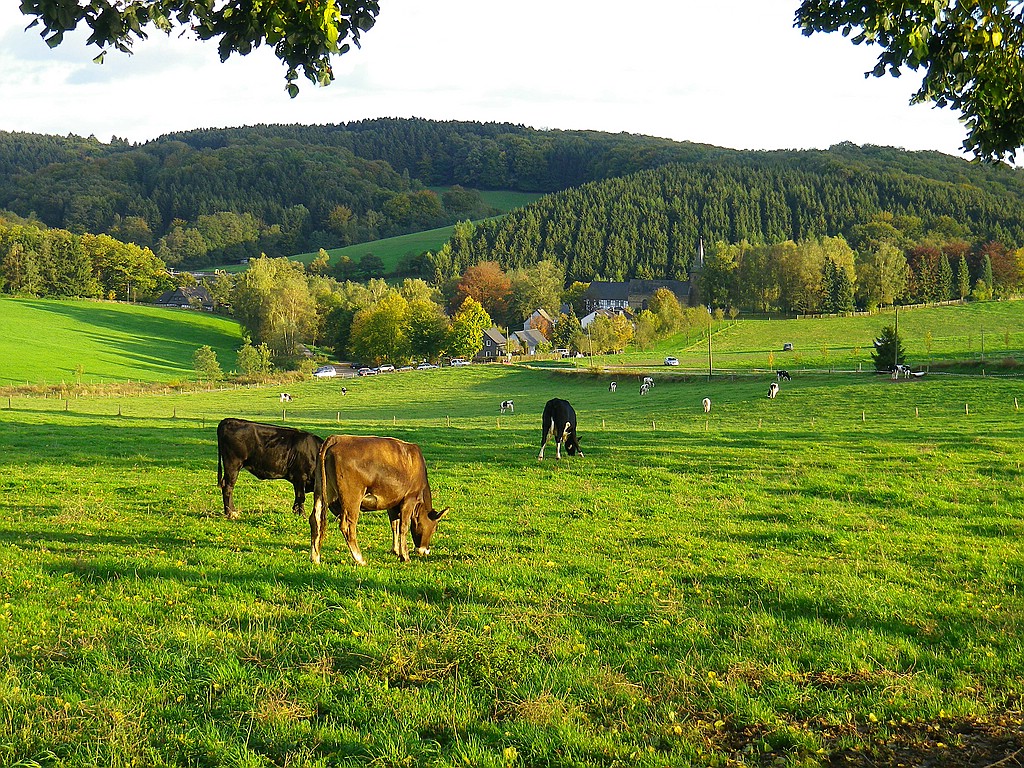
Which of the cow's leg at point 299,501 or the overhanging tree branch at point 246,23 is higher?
the overhanging tree branch at point 246,23

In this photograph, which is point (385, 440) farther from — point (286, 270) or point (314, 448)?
point (286, 270)

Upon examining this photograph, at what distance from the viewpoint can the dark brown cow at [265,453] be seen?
14180 millimetres

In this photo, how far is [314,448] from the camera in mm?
14602

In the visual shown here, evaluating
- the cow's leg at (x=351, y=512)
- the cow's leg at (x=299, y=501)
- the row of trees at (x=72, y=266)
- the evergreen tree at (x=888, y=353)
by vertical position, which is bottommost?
the cow's leg at (x=299, y=501)

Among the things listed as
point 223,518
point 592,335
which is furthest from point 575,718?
point 592,335

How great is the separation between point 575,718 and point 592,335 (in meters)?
91.0

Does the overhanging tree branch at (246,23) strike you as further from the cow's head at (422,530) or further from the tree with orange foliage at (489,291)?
the tree with orange foliage at (489,291)

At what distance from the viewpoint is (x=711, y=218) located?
184875 mm

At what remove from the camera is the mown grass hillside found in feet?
259

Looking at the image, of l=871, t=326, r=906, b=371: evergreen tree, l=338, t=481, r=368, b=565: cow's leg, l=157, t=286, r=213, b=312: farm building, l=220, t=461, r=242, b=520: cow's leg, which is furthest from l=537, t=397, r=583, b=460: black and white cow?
l=157, t=286, r=213, b=312: farm building

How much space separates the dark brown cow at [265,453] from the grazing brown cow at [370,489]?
3.54 metres

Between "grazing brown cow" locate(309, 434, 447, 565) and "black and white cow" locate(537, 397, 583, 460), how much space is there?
33.0ft

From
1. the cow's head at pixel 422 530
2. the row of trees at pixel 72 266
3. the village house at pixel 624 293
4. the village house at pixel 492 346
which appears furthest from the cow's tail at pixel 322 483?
the village house at pixel 624 293

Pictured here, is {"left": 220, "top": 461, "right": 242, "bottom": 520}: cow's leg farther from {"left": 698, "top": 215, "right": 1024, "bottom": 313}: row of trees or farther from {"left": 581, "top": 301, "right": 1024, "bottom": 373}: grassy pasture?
{"left": 698, "top": 215, "right": 1024, "bottom": 313}: row of trees
